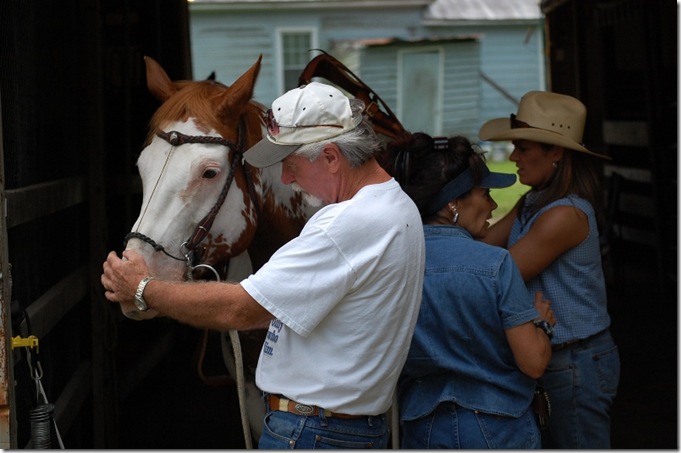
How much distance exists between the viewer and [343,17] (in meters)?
26.1

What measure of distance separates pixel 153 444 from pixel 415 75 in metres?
21.3

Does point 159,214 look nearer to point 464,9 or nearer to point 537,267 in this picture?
point 537,267

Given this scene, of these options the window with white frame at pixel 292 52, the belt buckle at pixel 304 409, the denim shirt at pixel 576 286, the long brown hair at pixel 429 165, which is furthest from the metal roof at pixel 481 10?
the belt buckle at pixel 304 409

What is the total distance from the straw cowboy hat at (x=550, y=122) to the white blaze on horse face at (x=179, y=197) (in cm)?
107

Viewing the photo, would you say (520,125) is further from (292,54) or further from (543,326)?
(292,54)

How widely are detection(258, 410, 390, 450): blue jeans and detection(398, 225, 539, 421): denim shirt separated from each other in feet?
1.08

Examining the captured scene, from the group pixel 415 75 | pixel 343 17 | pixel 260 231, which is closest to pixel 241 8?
pixel 343 17

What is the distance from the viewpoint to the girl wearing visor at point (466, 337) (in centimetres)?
266

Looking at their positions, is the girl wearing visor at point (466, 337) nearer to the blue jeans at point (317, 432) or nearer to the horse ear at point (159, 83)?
the blue jeans at point (317, 432)

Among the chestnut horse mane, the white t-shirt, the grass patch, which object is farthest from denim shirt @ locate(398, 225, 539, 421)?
the grass patch

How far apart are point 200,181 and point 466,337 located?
43.3 inches

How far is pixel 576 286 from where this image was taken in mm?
3250

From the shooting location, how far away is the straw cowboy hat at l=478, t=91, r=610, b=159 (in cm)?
336

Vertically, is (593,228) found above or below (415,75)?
below
